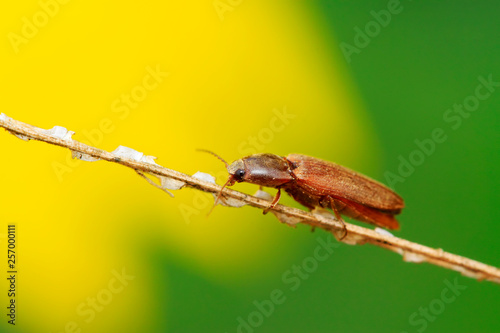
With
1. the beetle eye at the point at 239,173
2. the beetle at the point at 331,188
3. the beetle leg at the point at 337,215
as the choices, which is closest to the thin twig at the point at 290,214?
the beetle leg at the point at 337,215

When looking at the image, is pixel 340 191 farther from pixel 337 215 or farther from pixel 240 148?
pixel 240 148

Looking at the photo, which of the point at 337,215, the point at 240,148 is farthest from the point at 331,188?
the point at 240,148

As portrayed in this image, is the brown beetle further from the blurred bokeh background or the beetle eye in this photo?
the blurred bokeh background

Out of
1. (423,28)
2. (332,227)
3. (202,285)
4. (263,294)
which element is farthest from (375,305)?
(423,28)

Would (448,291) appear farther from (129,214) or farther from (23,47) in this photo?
(23,47)

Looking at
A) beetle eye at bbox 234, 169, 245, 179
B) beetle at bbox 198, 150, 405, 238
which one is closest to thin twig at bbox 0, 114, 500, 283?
beetle eye at bbox 234, 169, 245, 179

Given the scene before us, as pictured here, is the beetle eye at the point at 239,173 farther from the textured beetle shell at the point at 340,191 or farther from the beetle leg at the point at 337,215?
the beetle leg at the point at 337,215

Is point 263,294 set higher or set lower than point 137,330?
lower
